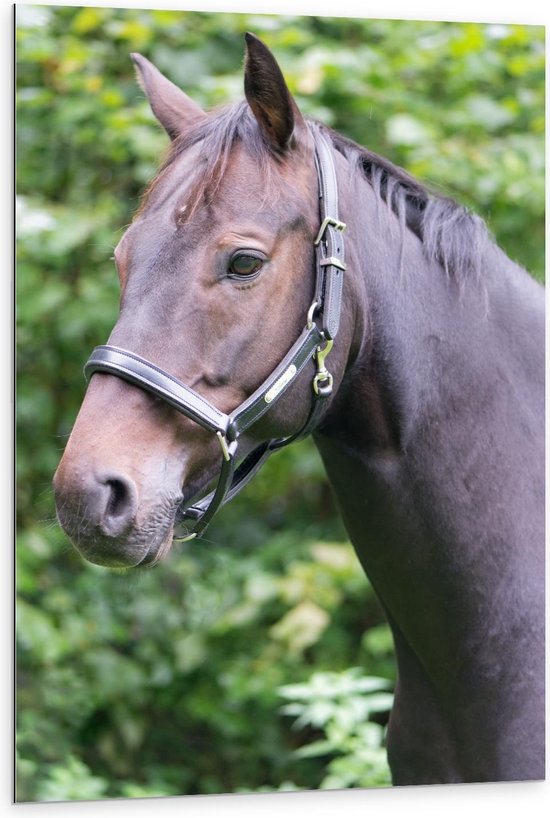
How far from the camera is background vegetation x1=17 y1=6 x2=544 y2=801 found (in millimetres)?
2764

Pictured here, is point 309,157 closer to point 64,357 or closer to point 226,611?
point 64,357

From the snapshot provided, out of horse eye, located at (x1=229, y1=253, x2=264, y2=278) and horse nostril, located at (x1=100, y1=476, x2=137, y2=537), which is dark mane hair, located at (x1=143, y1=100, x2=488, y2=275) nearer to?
horse eye, located at (x1=229, y1=253, x2=264, y2=278)

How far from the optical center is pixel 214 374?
3.98 feet

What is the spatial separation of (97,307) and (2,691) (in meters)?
1.40

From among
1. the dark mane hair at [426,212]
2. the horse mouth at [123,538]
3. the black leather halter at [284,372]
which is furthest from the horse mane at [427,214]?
the horse mouth at [123,538]

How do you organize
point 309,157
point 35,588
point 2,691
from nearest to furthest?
point 309,157 < point 2,691 < point 35,588

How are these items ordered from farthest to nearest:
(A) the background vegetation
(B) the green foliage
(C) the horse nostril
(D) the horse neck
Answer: (A) the background vegetation → (B) the green foliage → (D) the horse neck → (C) the horse nostril

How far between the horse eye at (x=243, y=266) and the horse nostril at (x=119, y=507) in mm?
291

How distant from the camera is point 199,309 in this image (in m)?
1.20

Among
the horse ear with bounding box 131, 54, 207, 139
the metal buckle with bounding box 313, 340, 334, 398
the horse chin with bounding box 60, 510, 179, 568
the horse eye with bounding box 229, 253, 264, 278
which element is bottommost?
the horse chin with bounding box 60, 510, 179, 568

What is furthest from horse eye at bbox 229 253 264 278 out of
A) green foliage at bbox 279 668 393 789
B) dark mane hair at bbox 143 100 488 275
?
green foliage at bbox 279 668 393 789

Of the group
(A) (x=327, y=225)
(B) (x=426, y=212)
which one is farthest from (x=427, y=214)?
(A) (x=327, y=225)

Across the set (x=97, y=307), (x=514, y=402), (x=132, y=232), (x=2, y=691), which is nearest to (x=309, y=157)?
(x=132, y=232)

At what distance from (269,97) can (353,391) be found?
0.41 metres
